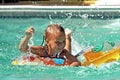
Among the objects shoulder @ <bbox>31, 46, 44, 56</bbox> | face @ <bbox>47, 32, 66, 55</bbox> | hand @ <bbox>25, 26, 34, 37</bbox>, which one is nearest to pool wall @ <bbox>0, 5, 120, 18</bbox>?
shoulder @ <bbox>31, 46, 44, 56</bbox>

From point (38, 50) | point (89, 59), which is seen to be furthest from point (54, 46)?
point (89, 59)

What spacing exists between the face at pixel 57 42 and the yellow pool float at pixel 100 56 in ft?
1.52

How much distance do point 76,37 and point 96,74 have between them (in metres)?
3.36

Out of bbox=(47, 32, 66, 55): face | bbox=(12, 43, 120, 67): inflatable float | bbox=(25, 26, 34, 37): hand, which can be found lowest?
bbox=(12, 43, 120, 67): inflatable float

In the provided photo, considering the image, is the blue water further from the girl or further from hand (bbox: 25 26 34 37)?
hand (bbox: 25 26 34 37)

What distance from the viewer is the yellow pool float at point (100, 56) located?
20.1ft

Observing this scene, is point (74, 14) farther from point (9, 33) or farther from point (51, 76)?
point (51, 76)

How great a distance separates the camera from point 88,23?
36.3ft

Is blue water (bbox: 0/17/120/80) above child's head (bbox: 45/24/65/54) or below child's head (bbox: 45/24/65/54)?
below

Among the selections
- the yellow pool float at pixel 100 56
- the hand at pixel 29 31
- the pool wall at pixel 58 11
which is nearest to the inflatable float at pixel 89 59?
the yellow pool float at pixel 100 56

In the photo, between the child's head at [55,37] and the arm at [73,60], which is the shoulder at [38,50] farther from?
the arm at [73,60]

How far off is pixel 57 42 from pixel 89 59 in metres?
0.65

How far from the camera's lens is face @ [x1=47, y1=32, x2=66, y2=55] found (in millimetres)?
5738

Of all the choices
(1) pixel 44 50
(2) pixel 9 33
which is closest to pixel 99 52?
(1) pixel 44 50
